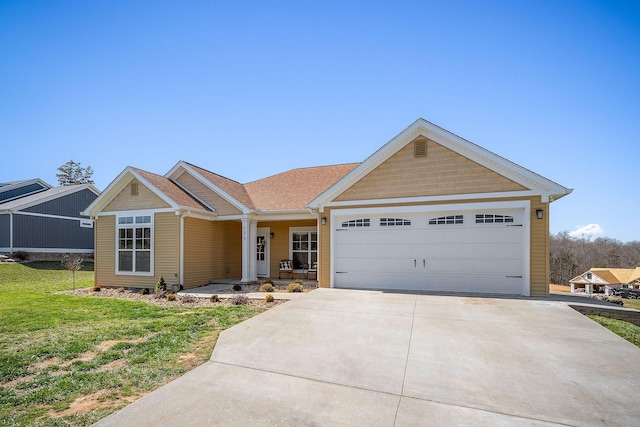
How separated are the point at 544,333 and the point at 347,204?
6543mm

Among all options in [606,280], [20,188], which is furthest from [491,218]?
[606,280]

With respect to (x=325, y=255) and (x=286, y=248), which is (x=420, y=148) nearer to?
(x=325, y=255)

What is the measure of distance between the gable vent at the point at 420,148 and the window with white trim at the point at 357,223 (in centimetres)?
269

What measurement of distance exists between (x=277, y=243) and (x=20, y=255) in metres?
18.4

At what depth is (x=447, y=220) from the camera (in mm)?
9945

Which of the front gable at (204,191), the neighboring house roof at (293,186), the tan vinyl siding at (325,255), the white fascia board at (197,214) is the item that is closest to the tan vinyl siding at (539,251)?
the tan vinyl siding at (325,255)

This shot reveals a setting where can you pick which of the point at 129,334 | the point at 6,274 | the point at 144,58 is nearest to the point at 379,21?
the point at 144,58

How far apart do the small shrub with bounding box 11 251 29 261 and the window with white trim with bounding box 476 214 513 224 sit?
2679cm

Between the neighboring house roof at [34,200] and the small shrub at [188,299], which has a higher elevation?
the neighboring house roof at [34,200]

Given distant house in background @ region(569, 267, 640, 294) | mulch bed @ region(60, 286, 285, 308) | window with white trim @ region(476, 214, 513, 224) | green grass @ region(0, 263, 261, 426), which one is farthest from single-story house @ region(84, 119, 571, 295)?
distant house in background @ region(569, 267, 640, 294)

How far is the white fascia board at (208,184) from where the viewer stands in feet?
42.4

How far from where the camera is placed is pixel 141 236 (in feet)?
41.5

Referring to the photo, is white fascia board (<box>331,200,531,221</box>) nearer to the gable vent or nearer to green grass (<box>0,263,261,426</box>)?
the gable vent

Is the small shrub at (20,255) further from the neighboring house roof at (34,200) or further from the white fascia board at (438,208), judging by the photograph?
the white fascia board at (438,208)
